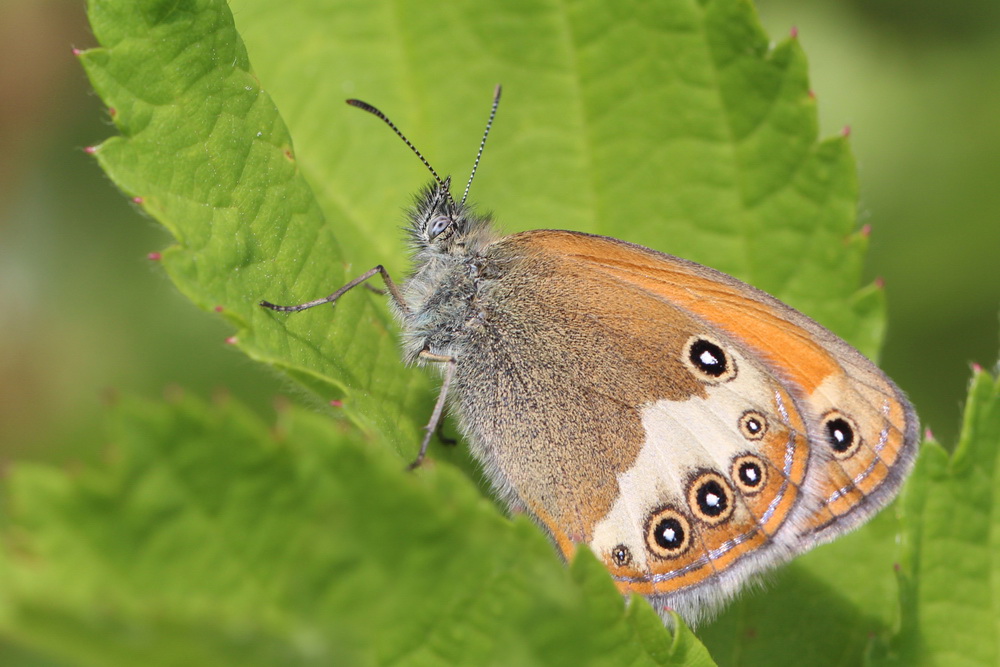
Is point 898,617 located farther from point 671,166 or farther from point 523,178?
point 523,178

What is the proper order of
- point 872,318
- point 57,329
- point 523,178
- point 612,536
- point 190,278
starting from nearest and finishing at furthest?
1. point 190,278
2. point 612,536
3. point 872,318
4. point 523,178
5. point 57,329

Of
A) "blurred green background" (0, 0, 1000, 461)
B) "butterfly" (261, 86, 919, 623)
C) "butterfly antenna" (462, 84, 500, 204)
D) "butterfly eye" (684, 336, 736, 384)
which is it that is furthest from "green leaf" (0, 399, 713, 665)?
"blurred green background" (0, 0, 1000, 461)

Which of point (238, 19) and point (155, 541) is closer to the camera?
point (155, 541)

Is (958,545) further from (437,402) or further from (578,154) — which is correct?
(578,154)

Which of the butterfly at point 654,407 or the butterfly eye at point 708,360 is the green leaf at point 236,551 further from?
the butterfly eye at point 708,360

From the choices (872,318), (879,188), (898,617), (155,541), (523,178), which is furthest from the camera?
(879,188)

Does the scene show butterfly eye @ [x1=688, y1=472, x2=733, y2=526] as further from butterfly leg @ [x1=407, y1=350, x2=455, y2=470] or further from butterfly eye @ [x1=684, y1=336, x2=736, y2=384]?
butterfly leg @ [x1=407, y1=350, x2=455, y2=470]

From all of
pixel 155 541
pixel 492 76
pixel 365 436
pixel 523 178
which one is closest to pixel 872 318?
pixel 523 178
